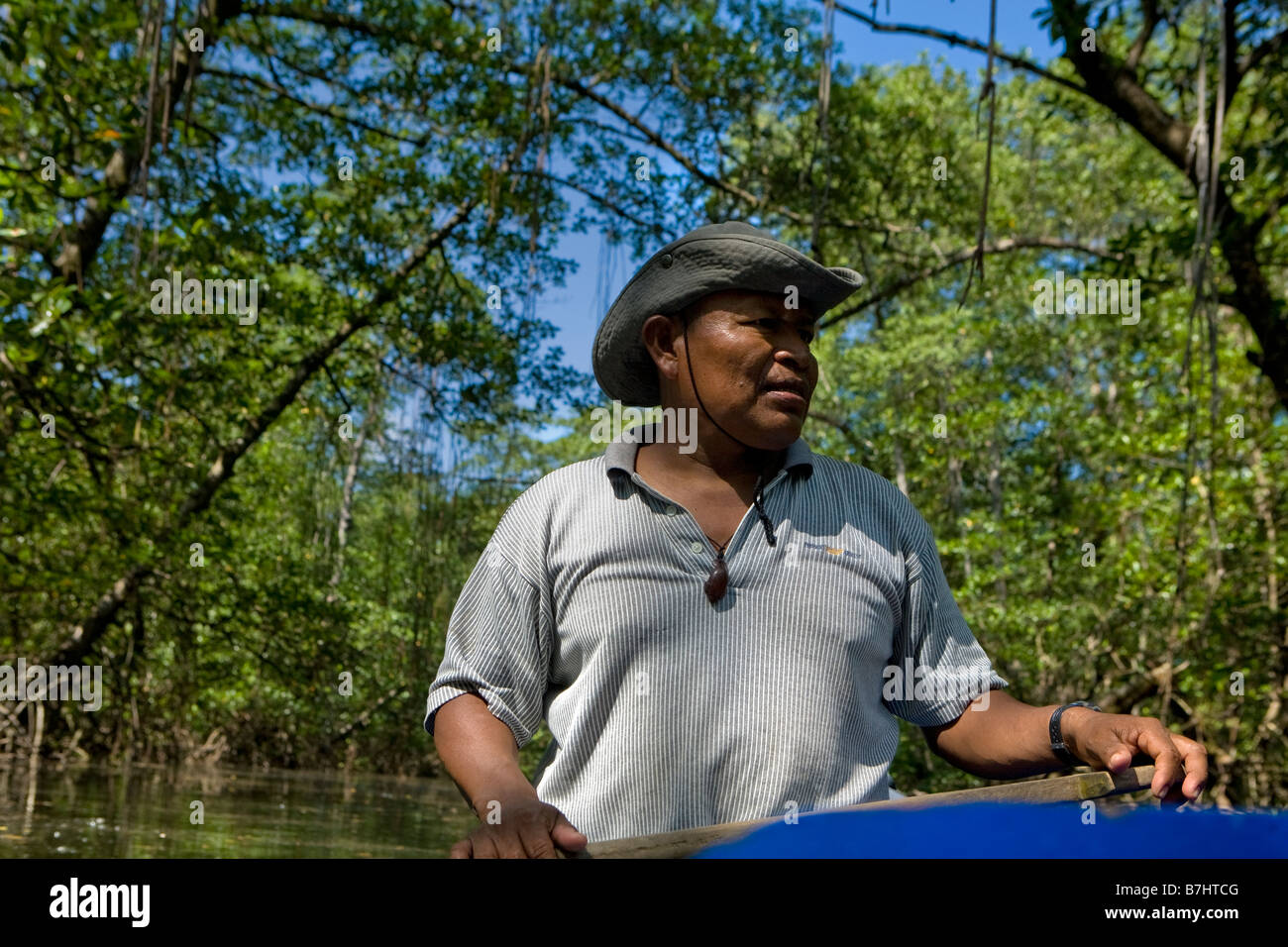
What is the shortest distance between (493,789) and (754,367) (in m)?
0.71

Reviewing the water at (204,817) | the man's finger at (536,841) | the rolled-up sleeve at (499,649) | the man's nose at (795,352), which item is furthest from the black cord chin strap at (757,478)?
the water at (204,817)

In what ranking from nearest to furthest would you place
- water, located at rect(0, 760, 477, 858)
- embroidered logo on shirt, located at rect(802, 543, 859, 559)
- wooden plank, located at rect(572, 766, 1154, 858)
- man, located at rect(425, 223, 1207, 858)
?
wooden plank, located at rect(572, 766, 1154, 858) < man, located at rect(425, 223, 1207, 858) < embroidered logo on shirt, located at rect(802, 543, 859, 559) < water, located at rect(0, 760, 477, 858)

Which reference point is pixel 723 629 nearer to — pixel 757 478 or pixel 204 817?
pixel 757 478

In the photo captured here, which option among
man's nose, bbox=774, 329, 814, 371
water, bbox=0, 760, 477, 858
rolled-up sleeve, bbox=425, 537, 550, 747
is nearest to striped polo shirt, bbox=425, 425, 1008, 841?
rolled-up sleeve, bbox=425, 537, 550, 747

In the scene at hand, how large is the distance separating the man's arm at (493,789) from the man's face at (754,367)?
0.56 m

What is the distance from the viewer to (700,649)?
155 centimetres

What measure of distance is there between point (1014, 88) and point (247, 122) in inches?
592

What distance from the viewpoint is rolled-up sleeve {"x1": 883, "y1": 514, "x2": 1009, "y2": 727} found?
169 centimetres

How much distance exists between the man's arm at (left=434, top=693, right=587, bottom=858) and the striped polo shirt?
36 millimetres

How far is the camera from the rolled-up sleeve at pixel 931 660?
1688 mm

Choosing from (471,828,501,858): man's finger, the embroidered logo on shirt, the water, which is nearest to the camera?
(471,828,501,858): man's finger

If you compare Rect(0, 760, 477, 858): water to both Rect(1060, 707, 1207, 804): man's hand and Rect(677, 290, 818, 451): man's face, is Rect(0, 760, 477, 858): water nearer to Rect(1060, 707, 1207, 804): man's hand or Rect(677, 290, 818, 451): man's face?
Rect(677, 290, 818, 451): man's face

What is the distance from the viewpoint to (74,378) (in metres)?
5.63

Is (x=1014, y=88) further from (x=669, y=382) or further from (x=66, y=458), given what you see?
(x=669, y=382)
